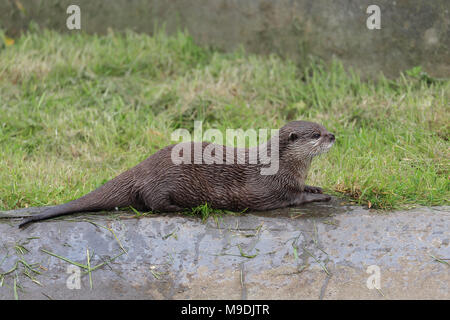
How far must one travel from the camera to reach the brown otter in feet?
9.99

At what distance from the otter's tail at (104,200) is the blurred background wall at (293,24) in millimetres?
2484

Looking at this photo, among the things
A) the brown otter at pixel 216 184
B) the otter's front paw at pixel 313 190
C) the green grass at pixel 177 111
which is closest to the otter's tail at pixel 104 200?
the brown otter at pixel 216 184

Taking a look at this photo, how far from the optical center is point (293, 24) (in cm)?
508

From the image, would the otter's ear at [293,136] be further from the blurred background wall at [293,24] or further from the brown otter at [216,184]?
the blurred background wall at [293,24]

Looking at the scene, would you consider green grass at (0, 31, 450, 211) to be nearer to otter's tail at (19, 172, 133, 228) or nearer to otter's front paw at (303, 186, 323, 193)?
otter's front paw at (303, 186, 323, 193)

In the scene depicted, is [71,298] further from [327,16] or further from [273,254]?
[327,16]

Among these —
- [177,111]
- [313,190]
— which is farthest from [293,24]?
[313,190]

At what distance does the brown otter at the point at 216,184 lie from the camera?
120 inches

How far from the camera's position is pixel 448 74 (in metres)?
4.58

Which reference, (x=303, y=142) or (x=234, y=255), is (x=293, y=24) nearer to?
(x=303, y=142)

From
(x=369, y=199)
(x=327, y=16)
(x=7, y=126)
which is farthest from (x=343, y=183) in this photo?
(x=7, y=126)

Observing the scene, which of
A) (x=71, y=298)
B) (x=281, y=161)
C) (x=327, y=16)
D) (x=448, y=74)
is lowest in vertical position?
(x=71, y=298)

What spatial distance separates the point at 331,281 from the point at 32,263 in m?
1.32

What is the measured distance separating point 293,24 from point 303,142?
6.99 feet
